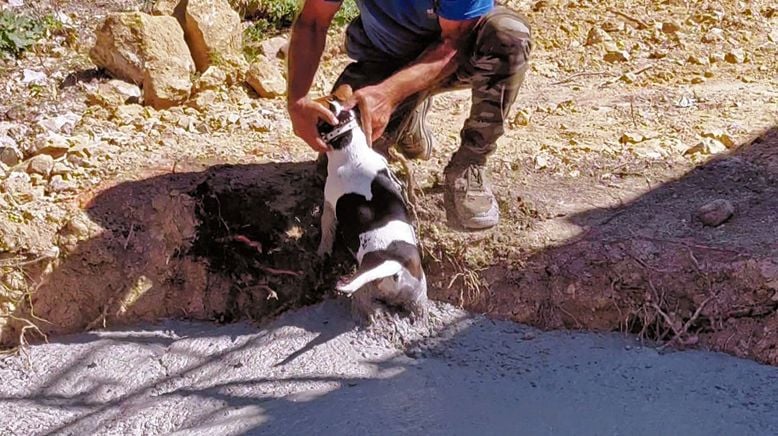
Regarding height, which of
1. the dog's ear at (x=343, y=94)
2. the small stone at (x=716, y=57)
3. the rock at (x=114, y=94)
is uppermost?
the dog's ear at (x=343, y=94)

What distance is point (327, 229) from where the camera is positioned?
9.78 ft

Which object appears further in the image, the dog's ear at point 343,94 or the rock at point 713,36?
the rock at point 713,36

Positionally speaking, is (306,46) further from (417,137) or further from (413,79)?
(417,137)

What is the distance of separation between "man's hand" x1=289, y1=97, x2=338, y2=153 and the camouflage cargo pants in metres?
0.50

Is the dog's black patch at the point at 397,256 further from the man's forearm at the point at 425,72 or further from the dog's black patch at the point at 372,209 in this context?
the man's forearm at the point at 425,72

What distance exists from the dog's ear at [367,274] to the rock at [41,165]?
1.39 meters

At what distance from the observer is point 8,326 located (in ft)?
10.3

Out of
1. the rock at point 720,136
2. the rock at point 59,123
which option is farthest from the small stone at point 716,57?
the rock at point 59,123

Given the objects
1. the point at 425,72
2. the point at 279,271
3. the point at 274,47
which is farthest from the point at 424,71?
the point at 274,47

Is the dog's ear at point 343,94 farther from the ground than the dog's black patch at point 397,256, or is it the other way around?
the dog's ear at point 343,94

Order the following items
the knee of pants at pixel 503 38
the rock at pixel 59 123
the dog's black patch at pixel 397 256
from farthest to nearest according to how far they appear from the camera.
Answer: the rock at pixel 59 123, the knee of pants at pixel 503 38, the dog's black patch at pixel 397 256

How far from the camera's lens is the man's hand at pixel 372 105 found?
2.71 m

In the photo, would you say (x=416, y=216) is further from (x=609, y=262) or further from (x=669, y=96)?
(x=669, y=96)

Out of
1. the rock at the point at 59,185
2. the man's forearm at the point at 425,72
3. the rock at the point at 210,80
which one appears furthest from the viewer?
the rock at the point at 210,80
